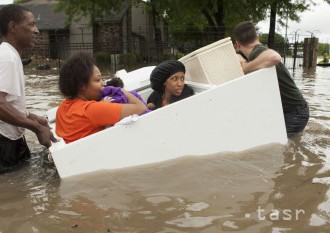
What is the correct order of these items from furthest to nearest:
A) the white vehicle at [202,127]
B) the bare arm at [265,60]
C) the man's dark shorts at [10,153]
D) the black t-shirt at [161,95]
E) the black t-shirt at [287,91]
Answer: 1. the black t-shirt at [287,91]
2. the black t-shirt at [161,95]
3. the bare arm at [265,60]
4. the man's dark shorts at [10,153]
5. the white vehicle at [202,127]

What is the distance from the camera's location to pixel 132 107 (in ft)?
9.95

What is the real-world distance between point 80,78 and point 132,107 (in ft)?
1.49

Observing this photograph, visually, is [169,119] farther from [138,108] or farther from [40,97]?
[40,97]

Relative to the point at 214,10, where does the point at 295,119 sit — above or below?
below

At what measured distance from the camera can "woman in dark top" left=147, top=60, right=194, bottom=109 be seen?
12.7ft

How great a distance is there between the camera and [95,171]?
3000 millimetres

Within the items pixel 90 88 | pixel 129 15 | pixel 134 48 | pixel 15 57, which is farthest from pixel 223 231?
pixel 129 15

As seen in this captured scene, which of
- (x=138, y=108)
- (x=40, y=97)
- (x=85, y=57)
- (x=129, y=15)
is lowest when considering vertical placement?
(x=40, y=97)

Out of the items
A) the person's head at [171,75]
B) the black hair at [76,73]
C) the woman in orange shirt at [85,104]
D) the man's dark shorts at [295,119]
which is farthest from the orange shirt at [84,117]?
the man's dark shorts at [295,119]

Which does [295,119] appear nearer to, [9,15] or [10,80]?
[10,80]

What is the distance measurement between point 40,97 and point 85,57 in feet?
19.2

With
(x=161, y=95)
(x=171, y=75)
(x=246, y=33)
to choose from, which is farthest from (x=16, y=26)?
(x=246, y=33)

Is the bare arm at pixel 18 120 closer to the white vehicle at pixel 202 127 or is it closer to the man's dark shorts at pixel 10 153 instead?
the white vehicle at pixel 202 127

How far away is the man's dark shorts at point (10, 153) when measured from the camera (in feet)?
11.0
